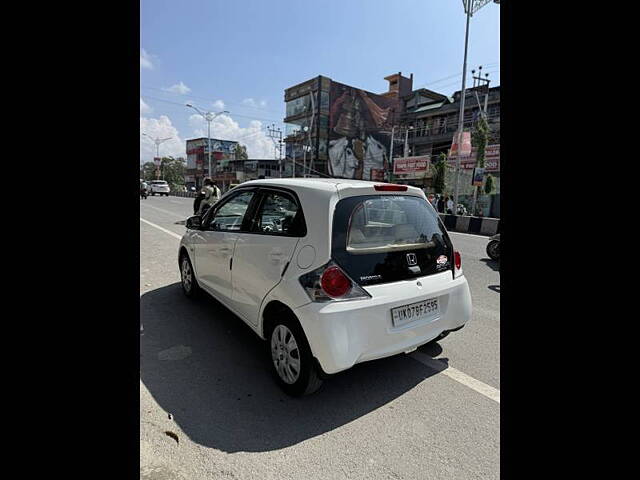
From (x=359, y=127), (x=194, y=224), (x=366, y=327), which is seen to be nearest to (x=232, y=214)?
(x=194, y=224)

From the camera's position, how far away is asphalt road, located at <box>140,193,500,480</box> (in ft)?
7.36

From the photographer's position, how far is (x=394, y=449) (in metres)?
2.38

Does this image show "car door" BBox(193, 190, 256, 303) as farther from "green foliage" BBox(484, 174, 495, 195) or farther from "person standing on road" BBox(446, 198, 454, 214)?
"green foliage" BBox(484, 174, 495, 195)

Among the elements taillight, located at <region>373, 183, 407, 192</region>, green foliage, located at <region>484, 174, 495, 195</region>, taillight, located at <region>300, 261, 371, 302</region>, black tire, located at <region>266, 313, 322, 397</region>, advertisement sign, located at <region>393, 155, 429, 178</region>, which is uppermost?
advertisement sign, located at <region>393, 155, 429, 178</region>

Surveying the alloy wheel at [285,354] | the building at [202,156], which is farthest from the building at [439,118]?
the building at [202,156]

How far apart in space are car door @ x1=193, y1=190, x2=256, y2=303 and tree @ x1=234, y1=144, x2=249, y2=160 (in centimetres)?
9131

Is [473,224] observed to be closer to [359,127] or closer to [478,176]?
[478,176]

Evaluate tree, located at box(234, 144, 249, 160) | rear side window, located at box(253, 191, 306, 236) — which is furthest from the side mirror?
tree, located at box(234, 144, 249, 160)

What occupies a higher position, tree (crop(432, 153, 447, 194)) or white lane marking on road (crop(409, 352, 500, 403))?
tree (crop(432, 153, 447, 194))

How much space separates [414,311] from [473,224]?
46.6 ft

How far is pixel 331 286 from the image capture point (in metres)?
2.68

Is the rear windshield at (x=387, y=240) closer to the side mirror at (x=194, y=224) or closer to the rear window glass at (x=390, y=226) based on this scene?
the rear window glass at (x=390, y=226)
